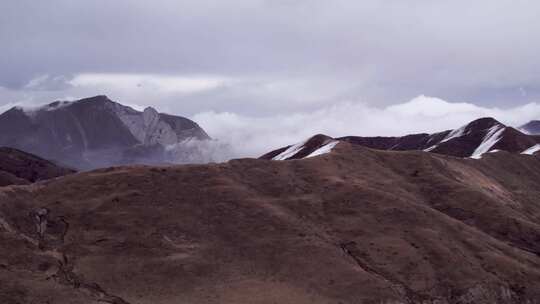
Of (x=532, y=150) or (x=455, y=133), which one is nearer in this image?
(x=532, y=150)

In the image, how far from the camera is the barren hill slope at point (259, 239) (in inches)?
2365

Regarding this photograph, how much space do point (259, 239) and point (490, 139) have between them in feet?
398

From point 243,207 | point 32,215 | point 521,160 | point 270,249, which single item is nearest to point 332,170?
point 243,207

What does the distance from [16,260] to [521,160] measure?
101 meters

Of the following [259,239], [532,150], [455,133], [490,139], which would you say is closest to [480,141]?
[490,139]

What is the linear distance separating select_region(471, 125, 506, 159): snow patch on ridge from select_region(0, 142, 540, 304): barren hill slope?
269 ft

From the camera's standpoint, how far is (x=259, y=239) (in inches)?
2751

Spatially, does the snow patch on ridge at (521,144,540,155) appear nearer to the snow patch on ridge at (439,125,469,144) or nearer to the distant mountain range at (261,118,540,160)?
the distant mountain range at (261,118,540,160)

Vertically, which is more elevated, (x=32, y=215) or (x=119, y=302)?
(x=32, y=215)

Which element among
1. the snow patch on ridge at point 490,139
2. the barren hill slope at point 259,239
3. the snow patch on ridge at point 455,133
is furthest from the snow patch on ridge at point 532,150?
the barren hill slope at point 259,239

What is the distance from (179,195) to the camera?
76.9 meters

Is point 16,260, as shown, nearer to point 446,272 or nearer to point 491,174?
point 446,272

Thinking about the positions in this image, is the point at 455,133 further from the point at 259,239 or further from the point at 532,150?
the point at 259,239

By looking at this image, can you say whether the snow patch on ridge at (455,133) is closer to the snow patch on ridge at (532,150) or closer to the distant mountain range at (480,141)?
the distant mountain range at (480,141)
